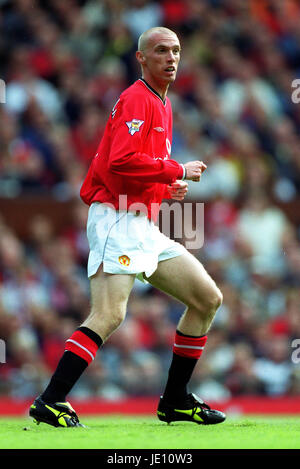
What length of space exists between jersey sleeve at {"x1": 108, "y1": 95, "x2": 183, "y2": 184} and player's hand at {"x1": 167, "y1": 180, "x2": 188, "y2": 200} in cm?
13

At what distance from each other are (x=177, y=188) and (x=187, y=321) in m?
0.91

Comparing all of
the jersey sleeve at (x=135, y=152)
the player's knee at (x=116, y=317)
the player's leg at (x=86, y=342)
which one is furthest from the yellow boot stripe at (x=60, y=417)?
the jersey sleeve at (x=135, y=152)

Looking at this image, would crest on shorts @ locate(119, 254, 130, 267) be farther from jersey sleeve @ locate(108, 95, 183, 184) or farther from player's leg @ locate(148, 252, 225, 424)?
jersey sleeve @ locate(108, 95, 183, 184)

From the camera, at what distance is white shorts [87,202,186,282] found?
18.4ft

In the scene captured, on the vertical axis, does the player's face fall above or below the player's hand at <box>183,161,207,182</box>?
above

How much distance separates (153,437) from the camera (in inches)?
200

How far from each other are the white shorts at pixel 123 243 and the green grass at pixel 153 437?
984mm

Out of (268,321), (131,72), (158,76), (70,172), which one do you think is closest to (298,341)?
(268,321)

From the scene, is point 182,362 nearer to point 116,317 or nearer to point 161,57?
point 116,317

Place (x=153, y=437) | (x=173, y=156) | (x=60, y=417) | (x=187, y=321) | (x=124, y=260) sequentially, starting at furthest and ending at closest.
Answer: (x=173, y=156), (x=187, y=321), (x=124, y=260), (x=60, y=417), (x=153, y=437)

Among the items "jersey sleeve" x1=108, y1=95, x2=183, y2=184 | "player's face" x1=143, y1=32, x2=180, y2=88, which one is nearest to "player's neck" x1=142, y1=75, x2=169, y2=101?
"player's face" x1=143, y1=32, x2=180, y2=88

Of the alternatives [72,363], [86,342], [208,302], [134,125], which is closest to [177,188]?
[134,125]

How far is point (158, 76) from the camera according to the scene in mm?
5816

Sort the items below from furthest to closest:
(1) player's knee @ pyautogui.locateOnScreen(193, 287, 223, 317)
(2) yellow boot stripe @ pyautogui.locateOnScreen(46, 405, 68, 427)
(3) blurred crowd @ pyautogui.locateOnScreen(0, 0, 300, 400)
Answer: (3) blurred crowd @ pyautogui.locateOnScreen(0, 0, 300, 400), (1) player's knee @ pyautogui.locateOnScreen(193, 287, 223, 317), (2) yellow boot stripe @ pyautogui.locateOnScreen(46, 405, 68, 427)
